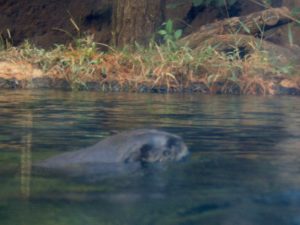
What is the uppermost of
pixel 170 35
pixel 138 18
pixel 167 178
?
pixel 138 18

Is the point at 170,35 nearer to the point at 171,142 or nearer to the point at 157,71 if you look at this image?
the point at 157,71

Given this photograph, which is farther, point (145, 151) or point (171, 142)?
point (171, 142)

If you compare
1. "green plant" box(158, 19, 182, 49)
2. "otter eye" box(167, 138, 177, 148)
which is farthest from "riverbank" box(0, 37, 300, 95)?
"otter eye" box(167, 138, 177, 148)

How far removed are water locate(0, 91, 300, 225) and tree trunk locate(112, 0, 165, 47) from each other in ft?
17.2

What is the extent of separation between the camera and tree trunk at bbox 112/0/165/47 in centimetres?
955

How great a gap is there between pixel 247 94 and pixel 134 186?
570 centimetres

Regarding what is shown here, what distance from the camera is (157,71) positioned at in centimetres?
802

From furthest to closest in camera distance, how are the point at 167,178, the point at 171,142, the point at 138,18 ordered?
the point at 138,18 → the point at 171,142 → the point at 167,178

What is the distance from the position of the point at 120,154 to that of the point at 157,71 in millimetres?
5625

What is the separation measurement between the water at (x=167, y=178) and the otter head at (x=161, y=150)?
0.18 ft

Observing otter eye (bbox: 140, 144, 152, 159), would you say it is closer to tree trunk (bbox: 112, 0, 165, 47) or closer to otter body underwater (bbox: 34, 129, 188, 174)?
otter body underwater (bbox: 34, 129, 188, 174)

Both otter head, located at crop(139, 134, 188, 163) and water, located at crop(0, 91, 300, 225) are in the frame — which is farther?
otter head, located at crop(139, 134, 188, 163)

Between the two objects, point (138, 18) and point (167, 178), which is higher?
point (138, 18)

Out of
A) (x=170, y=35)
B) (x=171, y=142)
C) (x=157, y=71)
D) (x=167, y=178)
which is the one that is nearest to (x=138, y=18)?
(x=170, y=35)
